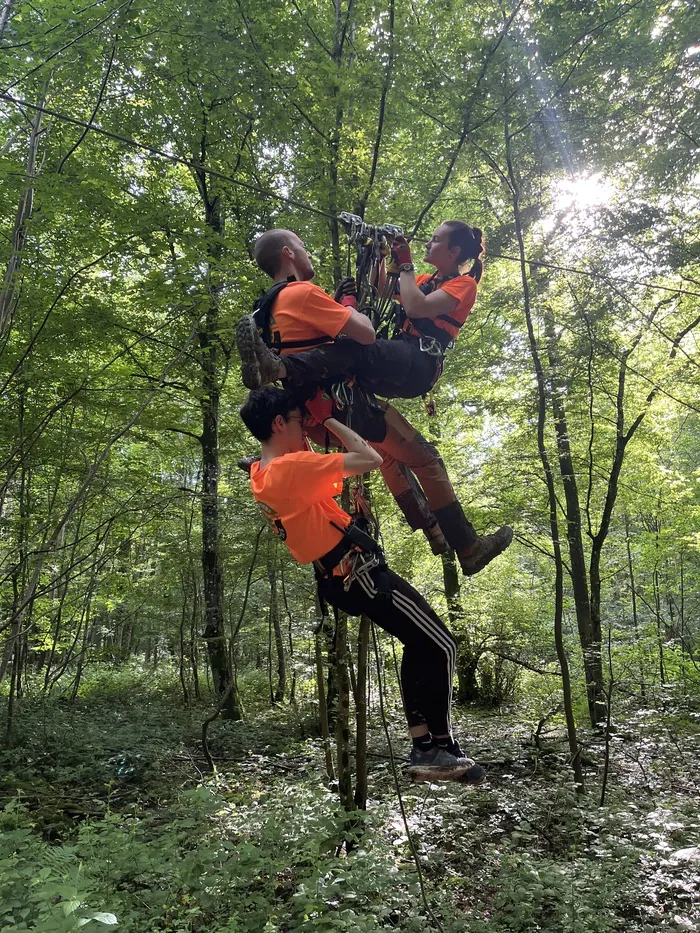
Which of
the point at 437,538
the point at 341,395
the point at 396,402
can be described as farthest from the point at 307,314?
the point at 396,402

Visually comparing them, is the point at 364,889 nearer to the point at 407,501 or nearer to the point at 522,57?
the point at 407,501

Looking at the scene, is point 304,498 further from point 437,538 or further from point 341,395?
point 437,538

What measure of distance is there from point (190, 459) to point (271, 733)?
585 cm

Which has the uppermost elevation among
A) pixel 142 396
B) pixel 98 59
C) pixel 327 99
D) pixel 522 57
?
pixel 98 59

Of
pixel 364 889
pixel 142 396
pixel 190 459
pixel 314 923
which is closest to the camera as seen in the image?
pixel 314 923

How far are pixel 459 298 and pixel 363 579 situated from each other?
1386 millimetres

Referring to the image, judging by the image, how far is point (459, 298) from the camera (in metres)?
2.59

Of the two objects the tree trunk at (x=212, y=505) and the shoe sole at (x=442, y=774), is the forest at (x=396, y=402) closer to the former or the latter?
the tree trunk at (x=212, y=505)

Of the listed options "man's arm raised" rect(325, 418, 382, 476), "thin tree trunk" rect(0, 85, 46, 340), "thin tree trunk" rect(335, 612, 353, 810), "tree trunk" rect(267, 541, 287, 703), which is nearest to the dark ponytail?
"man's arm raised" rect(325, 418, 382, 476)

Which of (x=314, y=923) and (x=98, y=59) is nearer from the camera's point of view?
(x=314, y=923)

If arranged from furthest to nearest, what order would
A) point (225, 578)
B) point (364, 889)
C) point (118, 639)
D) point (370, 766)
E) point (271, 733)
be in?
point (118, 639) → point (225, 578) → point (271, 733) → point (370, 766) → point (364, 889)

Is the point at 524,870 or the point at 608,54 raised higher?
the point at 608,54

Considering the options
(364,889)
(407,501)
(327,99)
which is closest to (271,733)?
(364,889)

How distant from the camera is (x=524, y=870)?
152 inches
